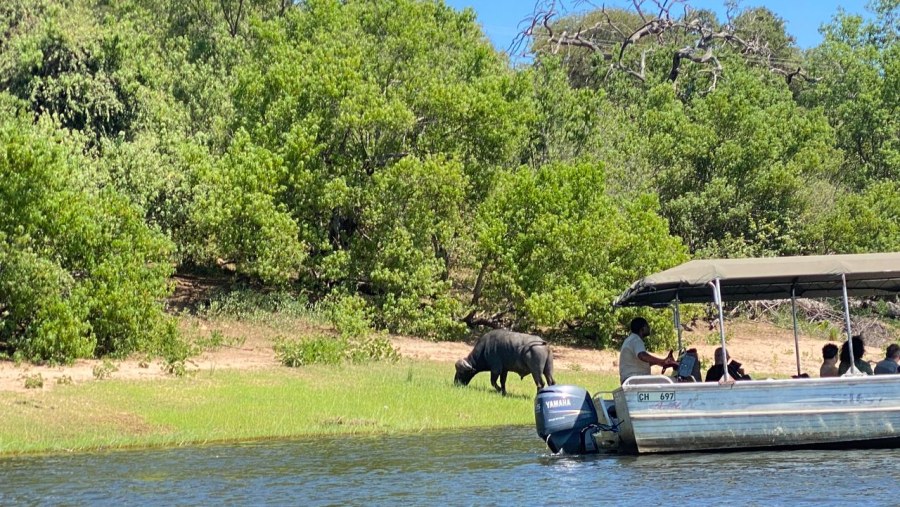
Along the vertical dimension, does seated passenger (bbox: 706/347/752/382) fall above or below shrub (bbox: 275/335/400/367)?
below

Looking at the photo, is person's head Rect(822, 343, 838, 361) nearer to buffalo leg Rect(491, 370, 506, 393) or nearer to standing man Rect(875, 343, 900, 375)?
standing man Rect(875, 343, 900, 375)

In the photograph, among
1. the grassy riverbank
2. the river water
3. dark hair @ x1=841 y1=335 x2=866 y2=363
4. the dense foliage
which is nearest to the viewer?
the river water

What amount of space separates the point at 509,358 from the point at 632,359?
6.10 meters

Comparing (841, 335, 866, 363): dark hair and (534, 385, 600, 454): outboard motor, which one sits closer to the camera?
(534, 385, 600, 454): outboard motor

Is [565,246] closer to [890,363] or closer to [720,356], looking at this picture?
[720,356]

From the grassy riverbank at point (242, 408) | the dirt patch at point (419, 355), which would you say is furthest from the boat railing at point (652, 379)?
the dirt patch at point (419, 355)

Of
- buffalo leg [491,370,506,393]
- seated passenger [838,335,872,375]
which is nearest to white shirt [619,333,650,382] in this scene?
seated passenger [838,335,872,375]

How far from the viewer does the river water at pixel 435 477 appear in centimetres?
1258

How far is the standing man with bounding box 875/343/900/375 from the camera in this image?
1560cm

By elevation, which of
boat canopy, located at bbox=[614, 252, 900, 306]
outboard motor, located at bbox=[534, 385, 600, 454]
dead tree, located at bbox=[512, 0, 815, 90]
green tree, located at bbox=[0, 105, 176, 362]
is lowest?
outboard motor, located at bbox=[534, 385, 600, 454]

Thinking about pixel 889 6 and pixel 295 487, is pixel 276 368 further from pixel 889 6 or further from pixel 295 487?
pixel 889 6

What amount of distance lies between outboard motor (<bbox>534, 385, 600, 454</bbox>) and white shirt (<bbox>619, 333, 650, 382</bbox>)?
68cm

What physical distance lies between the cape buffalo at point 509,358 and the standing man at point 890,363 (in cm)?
692

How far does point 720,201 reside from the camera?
123 feet
